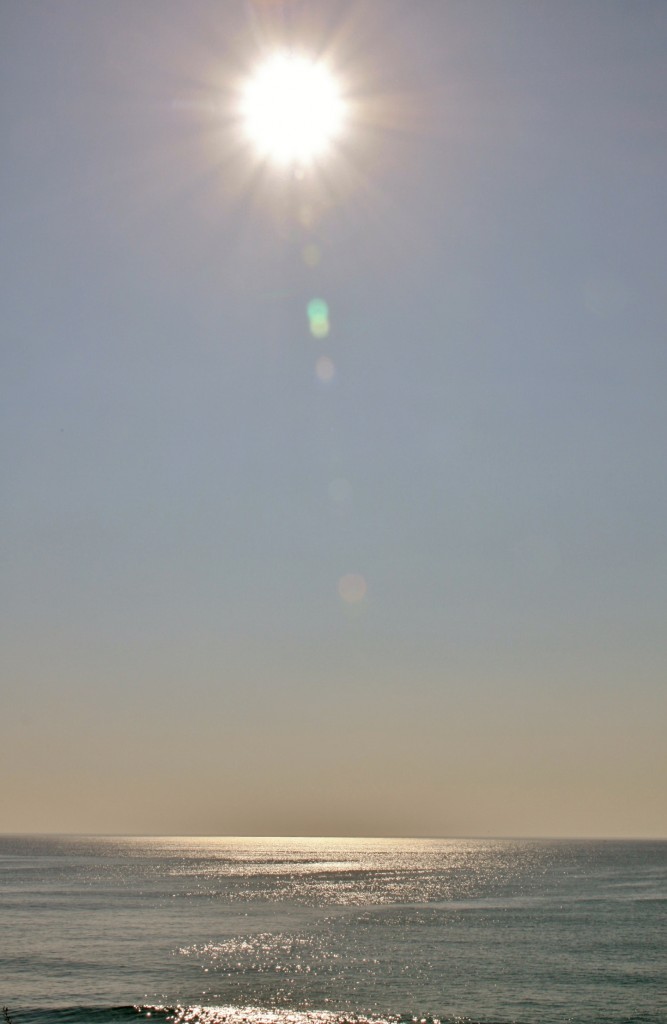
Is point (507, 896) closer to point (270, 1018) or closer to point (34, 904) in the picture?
point (34, 904)

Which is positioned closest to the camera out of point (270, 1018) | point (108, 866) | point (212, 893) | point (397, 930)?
point (270, 1018)

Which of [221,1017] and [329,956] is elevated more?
[221,1017]

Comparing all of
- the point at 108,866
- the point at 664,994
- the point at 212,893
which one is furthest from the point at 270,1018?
the point at 108,866

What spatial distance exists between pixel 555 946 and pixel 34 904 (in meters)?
59.5

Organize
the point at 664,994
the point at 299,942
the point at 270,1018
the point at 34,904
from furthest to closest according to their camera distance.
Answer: the point at 34,904 < the point at 299,942 < the point at 664,994 < the point at 270,1018

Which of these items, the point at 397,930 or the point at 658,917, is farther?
the point at 658,917

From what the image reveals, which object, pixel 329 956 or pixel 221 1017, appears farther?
pixel 329 956

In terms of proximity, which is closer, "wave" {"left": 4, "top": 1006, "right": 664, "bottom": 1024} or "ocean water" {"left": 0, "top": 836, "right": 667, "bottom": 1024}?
"wave" {"left": 4, "top": 1006, "right": 664, "bottom": 1024}

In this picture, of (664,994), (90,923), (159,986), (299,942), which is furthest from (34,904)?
(664,994)

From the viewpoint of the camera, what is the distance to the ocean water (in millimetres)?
46312

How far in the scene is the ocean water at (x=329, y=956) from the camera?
46.3 metres

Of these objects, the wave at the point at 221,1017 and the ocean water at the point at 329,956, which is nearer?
the wave at the point at 221,1017

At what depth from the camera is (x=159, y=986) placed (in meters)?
51.5

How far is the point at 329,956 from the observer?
6200 cm
